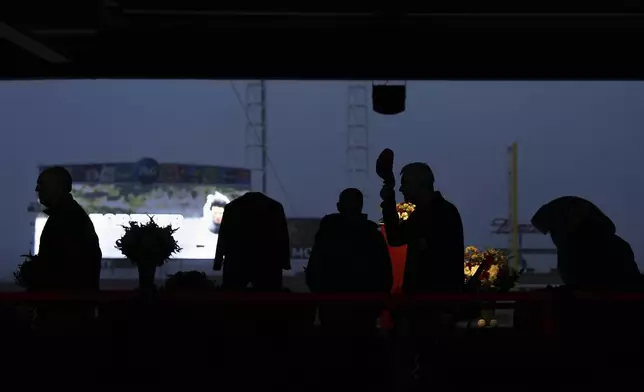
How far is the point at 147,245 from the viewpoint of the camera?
12.3ft

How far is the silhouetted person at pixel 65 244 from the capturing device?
346cm

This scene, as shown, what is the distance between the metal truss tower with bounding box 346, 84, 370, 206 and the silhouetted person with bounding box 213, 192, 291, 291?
1531cm

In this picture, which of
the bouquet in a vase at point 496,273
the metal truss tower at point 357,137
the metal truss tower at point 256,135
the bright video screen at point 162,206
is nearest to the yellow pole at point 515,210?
the metal truss tower at point 357,137

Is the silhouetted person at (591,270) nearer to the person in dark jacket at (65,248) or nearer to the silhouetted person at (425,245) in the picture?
the silhouetted person at (425,245)

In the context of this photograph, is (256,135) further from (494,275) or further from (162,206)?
(494,275)

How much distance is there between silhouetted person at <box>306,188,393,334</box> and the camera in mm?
4293

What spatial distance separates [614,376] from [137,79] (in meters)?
3.61

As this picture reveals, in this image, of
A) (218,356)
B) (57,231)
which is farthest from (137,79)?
(218,356)
